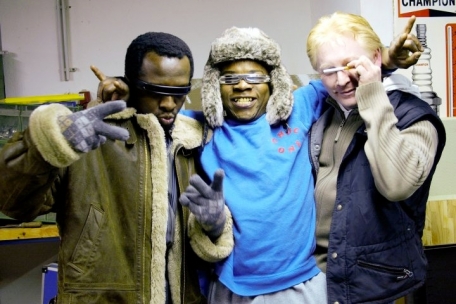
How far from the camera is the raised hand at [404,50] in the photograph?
4.18 feet

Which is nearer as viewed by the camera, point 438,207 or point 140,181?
point 140,181

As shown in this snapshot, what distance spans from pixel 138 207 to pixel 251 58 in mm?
588

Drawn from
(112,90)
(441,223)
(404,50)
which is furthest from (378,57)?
(441,223)

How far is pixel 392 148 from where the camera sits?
3.81 ft

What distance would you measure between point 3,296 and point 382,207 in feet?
9.33

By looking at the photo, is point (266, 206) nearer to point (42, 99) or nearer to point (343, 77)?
point (343, 77)

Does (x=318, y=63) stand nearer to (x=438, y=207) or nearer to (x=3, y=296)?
(x=438, y=207)

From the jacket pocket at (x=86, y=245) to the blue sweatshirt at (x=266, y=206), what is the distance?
0.38m

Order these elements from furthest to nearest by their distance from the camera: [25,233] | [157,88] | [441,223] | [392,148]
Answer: [25,233], [441,223], [157,88], [392,148]

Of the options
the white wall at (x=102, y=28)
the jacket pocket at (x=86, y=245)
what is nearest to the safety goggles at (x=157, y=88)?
the jacket pocket at (x=86, y=245)

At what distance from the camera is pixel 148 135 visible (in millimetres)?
1321

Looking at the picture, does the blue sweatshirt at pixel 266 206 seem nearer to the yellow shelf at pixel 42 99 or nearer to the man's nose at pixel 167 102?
the man's nose at pixel 167 102

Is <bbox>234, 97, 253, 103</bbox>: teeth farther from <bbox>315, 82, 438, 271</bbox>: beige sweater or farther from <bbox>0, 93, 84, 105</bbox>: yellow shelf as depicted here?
<bbox>0, 93, 84, 105</bbox>: yellow shelf

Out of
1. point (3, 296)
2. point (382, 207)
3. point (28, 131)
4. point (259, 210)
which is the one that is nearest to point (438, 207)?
point (382, 207)
